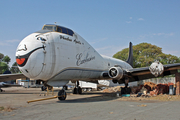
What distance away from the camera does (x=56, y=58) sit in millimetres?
10867

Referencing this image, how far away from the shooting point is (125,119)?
604 cm

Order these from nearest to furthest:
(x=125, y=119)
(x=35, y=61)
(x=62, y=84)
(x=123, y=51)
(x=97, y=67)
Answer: (x=125, y=119), (x=35, y=61), (x=62, y=84), (x=97, y=67), (x=123, y=51)

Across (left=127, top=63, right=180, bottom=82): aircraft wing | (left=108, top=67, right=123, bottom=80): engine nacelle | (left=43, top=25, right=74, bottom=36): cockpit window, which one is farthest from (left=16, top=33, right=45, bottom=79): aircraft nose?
(left=127, top=63, right=180, bottom=82): aircraft wing

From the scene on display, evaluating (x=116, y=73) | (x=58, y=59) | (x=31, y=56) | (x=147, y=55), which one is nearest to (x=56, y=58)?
(x=58, y=59)

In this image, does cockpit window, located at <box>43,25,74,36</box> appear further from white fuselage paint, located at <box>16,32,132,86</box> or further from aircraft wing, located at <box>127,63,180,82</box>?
aircraft wing, located at <box>127,63,180,82</box>

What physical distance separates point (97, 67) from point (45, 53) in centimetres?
604

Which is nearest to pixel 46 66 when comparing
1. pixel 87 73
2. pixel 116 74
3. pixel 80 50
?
pixel 80 50

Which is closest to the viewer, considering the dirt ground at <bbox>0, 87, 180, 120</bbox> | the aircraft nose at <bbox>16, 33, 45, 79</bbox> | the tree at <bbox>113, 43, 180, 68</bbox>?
the dirt ground at <bbox>0, 87, 180, 120</bbox>

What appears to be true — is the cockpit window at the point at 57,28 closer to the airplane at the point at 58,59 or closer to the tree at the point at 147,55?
the airplane at the point at 58,59

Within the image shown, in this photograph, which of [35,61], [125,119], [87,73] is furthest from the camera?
[87,73]

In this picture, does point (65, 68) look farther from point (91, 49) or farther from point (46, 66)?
point (91, 49)

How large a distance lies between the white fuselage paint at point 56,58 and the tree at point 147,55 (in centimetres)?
3805

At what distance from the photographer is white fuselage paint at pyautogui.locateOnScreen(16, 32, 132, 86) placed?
1002 centimetres

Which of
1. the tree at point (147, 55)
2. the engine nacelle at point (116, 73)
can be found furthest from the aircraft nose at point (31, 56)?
the tree at point (147, 55)
